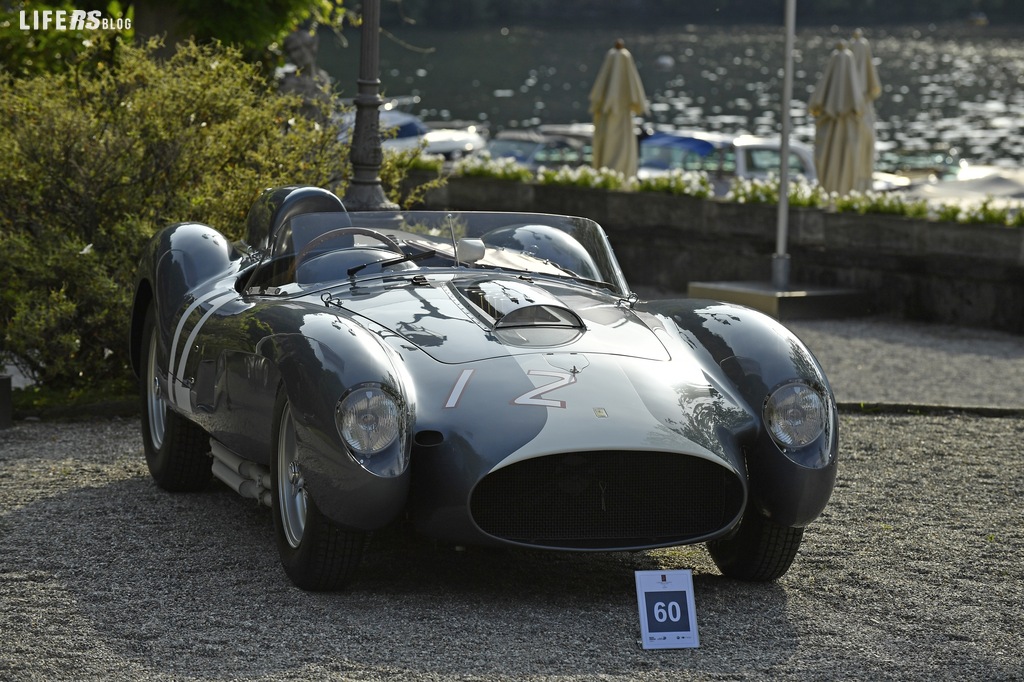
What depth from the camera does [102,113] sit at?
9.65m

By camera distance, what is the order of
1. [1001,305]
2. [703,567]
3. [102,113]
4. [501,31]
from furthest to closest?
[501,31] < [1001,305] < [102,113] < [703,567]

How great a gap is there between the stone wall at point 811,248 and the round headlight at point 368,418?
975cm

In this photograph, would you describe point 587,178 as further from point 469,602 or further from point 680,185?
point 469,602

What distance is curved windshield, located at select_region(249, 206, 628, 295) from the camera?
6.43 metres

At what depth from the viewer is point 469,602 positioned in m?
5.13

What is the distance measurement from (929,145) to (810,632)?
52974mm

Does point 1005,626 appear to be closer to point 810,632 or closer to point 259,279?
point 810,632

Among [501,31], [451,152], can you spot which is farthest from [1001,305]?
[501,31]

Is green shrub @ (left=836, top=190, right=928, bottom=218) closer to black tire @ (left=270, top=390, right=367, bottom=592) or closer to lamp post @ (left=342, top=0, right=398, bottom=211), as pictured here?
lamp post @ (left=342, top=0, right=398, bottom=211)

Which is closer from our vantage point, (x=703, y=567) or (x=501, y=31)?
(x=703, y=567)

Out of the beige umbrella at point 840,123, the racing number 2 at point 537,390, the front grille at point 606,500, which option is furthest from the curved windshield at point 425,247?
the beige umbrella at point 840,123

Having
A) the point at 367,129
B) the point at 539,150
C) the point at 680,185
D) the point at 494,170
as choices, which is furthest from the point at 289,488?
the point at 539,150

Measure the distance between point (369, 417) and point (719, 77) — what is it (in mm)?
92001

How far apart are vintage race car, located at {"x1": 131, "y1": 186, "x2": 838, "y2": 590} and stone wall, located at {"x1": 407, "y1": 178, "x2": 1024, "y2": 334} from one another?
8.16 m
